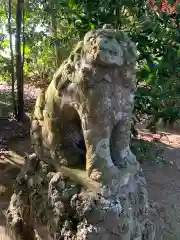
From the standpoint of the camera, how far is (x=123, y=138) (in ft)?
5.03

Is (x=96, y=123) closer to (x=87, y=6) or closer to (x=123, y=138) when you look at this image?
(x=123, y=138)

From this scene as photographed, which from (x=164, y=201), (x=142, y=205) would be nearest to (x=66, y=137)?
(x=142, y=205)

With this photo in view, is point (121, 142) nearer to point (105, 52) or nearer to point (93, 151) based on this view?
point (93, 151)

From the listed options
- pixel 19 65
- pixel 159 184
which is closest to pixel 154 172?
pixel 159 184

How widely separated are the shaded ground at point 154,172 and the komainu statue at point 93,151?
12.5 inches

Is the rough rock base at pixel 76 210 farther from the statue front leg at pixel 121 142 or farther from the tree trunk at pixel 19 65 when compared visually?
the tree trunk at pixel 19 65

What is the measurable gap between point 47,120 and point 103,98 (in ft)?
1.63

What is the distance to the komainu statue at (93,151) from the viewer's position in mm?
1403

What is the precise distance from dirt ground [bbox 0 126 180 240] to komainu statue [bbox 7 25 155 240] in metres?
0.34

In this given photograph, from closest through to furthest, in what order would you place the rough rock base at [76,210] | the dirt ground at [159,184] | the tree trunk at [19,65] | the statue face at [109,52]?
the statue face at [109,52] → the rough rock base at [76,210] → the dirt ground at [159,184] → the tree trunk at [19,65]

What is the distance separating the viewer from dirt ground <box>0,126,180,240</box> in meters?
2.50

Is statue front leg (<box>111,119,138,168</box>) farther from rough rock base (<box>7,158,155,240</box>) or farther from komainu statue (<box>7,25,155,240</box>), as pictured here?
rough rock base (<box>7,158,155,240</box>)

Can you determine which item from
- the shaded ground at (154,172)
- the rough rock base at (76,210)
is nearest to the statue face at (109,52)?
the rough rock base at (76,210)

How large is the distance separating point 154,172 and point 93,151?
2.45 m
